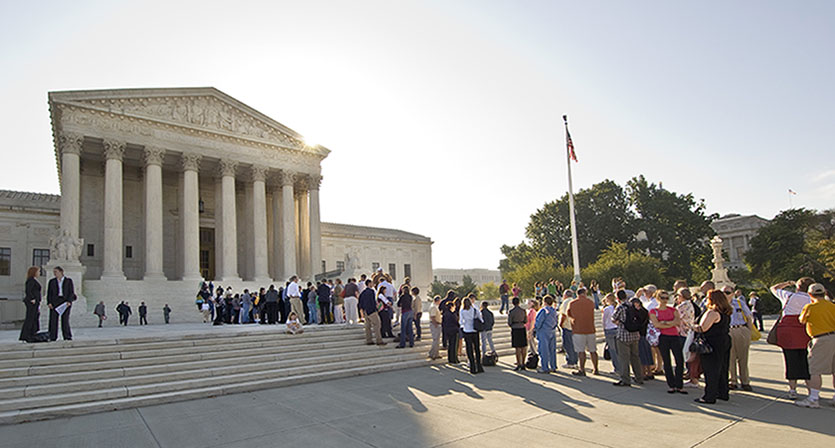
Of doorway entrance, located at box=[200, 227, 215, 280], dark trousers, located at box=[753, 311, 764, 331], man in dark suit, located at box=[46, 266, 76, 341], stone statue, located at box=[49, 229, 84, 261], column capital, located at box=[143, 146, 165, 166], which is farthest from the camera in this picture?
doorway entrance, located at box=[200, 227, 215, 280]

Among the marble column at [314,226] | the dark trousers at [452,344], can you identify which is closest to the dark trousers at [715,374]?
the dark trousers at [452,344]

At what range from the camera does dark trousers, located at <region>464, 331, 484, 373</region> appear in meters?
12.5

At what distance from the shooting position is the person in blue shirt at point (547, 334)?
1216cm

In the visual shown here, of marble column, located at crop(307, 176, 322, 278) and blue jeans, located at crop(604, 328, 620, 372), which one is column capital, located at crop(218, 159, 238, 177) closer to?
marble column, located at crop(307, 176, 322, 278)

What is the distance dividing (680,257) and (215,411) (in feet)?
179

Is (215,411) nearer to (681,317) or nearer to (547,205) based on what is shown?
(681,317)

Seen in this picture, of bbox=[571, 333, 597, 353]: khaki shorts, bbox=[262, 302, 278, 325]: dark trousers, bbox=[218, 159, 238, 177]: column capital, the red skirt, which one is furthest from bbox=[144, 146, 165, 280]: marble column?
the red skirt

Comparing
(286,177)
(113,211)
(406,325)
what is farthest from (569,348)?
(286,177)

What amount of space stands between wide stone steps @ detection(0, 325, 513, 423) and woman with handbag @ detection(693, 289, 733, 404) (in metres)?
7.43

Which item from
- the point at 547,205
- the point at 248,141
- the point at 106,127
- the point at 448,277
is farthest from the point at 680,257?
the point at 448,277

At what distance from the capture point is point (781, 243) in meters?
50.3

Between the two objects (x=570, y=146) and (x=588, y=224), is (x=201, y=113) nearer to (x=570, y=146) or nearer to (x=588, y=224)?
(x=570, y=146)

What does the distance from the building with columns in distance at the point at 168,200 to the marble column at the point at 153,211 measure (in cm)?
6

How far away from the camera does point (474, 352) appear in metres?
12.7
